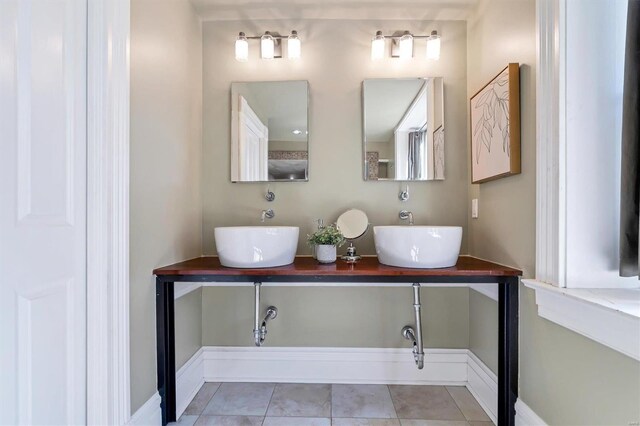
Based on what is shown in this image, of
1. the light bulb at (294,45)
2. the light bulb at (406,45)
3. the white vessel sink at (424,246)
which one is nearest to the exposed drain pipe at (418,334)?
the white vessel sink at (424,246)

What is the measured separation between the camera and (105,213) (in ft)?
3.43

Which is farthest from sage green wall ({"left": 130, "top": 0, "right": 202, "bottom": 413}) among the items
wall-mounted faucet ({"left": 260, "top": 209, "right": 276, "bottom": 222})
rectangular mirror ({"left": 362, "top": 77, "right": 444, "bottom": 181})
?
rectangular mirror ({"left": 362, "top": 77, "right": 444, "bottom": 181})

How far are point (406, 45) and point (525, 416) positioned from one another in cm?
186

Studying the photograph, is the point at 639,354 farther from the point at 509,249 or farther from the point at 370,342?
the point at 370,342

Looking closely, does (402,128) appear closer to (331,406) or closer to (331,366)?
(331,366)

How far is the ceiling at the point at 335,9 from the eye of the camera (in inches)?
66.1

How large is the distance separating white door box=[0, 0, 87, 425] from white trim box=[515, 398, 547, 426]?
64.0 inches

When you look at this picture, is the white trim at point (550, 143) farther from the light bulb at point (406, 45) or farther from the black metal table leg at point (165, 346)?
the black metal table leg at point (165, 346)

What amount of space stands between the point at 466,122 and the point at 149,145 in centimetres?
168

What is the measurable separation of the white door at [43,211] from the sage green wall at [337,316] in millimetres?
814

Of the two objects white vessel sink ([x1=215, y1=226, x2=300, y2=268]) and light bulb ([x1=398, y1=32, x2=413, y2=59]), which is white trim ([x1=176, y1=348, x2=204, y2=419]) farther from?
light bulb ([x1=398, y1=32, x2=413, y2=59])

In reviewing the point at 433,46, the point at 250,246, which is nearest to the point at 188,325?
the point at 250,246

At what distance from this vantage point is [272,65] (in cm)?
182

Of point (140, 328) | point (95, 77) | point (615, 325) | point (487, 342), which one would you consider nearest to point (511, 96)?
point (615, 325)
